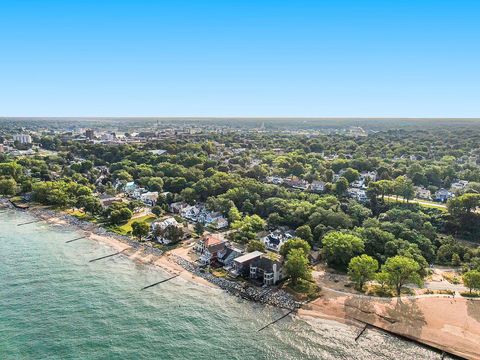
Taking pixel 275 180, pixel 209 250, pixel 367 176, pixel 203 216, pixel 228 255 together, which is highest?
pixel 367 176

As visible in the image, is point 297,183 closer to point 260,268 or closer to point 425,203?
point 425,203

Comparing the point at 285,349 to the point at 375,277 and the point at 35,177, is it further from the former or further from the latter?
the point at 35,177

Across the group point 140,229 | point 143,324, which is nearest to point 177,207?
point 140,229

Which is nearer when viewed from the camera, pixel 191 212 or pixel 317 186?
pixel 191 212

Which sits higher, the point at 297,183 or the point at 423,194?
the point at 297,183

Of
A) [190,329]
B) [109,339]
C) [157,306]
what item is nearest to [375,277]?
[190,329]

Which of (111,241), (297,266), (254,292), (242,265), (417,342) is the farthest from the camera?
(111,241)

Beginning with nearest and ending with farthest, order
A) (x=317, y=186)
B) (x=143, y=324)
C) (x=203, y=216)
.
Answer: (x=143, y=324), (x=203, y=216), (x=317, y=186)
